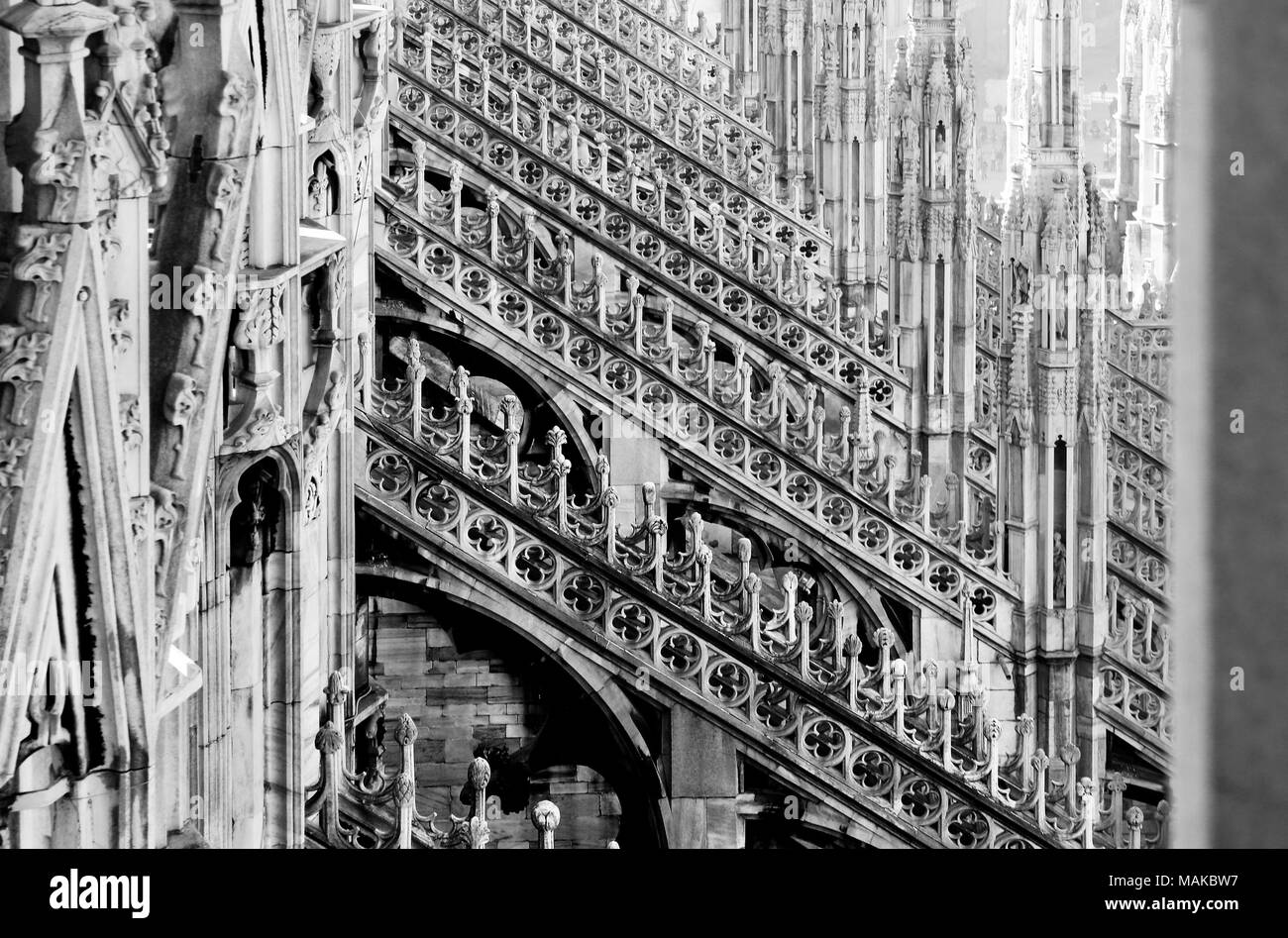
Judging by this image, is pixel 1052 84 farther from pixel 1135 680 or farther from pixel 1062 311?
pixel 1135 680

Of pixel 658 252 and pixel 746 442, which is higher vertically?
pixel 658 252

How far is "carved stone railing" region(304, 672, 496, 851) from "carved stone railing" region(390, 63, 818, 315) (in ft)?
35.2

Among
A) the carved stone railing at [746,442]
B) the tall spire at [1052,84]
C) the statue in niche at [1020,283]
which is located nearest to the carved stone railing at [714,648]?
the carved stone railing at [746,442]

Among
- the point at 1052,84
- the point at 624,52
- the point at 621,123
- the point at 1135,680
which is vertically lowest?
the point at 1135,680

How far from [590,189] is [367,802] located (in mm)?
12611

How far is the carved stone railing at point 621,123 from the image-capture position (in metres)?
23.2

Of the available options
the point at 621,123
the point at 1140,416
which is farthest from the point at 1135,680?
the point at 621,123

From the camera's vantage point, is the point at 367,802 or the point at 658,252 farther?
the point at 658,252

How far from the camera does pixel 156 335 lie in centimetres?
530

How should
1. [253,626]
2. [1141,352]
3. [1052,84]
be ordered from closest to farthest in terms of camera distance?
1. [253,626]
2. [1052,84]
3. [1141,352]

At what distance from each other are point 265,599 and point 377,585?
574 cm

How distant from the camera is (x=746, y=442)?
18.5m

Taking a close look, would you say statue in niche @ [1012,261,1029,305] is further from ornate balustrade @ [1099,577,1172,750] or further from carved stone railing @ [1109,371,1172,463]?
carved stone railing @ [1109,371,1172,463]

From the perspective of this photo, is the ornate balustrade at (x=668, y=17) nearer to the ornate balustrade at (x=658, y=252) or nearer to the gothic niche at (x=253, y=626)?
the ornate balustrade at (x=658, y=252)
